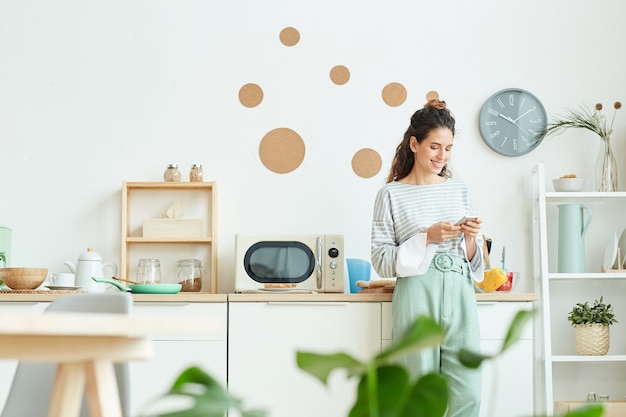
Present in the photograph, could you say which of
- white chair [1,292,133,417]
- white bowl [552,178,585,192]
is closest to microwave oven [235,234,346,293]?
white bowl [552,178,585,192]

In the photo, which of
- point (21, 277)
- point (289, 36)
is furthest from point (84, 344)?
point (289, 36)

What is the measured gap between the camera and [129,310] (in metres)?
1.96

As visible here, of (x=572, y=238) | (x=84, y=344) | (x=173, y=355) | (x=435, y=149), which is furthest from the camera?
(x=572, y=238)

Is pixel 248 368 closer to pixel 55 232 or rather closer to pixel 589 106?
pixel 55 232

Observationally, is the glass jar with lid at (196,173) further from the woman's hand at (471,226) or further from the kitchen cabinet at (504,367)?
the woman's hand at (471,226)

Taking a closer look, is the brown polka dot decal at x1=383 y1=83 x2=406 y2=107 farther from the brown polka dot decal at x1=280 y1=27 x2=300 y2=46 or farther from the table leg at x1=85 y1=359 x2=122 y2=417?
the table leg at x1=85 y1=359 x2=122 y2=417

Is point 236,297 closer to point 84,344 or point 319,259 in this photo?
point 319,259

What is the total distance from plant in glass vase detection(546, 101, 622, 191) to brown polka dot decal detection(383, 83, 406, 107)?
0.67 metres

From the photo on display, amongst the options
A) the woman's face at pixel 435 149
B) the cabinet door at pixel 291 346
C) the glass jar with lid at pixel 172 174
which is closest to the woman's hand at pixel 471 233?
the woman's face at pixel 435 149

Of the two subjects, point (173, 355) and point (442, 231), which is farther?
point (173, 355)

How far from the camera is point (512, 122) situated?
3963mm

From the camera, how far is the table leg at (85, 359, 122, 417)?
147 cm

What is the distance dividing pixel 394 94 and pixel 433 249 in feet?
3.52

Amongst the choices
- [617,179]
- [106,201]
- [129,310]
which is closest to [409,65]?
[617,179]
